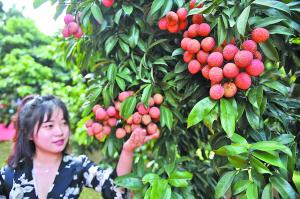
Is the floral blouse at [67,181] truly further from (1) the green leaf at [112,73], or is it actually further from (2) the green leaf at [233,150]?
(2) the green leaf at [233,150]

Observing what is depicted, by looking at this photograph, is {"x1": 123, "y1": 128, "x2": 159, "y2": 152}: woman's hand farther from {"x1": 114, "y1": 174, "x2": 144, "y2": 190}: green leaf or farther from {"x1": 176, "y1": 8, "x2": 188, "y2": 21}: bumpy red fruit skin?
{"x1": 176, "y1": 8, "x2": 188, "y2": 21}: bumpy red fruit skin

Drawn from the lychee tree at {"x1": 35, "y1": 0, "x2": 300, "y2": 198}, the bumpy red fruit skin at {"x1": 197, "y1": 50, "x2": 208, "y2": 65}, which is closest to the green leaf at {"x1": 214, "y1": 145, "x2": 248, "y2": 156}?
the lychee tree at {"x1": 35, "y1": 0, "x2": 300, "y2": 198}

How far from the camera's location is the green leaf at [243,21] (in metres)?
0.81

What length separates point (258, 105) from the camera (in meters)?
0.86

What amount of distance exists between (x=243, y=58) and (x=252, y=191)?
1.02 feet

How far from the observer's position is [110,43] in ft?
3.58

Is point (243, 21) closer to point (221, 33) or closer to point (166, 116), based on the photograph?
point (221, 33)

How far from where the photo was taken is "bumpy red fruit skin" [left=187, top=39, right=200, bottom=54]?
0.93 m

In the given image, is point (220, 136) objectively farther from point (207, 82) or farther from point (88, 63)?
point (88, 63)

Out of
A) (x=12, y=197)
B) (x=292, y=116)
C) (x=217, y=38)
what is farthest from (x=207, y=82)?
(x=12, y=197)

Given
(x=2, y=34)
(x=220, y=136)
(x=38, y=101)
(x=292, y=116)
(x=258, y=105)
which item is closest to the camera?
(x=258, y=105)

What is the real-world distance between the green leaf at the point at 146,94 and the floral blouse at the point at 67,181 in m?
0.31

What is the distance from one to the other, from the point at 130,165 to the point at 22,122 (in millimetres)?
409

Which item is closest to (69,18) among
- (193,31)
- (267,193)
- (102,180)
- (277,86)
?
(193,31)
